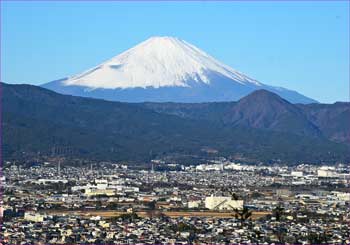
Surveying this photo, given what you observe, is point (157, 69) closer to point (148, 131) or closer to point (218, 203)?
point (148, 131)

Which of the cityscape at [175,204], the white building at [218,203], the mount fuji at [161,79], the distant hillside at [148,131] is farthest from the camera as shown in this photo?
the mount fuji at [161,79]

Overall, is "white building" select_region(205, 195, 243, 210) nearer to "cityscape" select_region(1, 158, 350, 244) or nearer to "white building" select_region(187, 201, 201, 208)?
"cityscape" select_region(1, 158, 350, 244)

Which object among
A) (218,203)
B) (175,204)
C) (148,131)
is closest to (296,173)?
(175,204)

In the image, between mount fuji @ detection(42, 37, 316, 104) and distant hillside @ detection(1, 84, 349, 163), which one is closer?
distant hillside @ detection(1, 84, 349, 163)

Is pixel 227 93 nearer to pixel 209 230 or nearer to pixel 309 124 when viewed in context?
pixel 309 124

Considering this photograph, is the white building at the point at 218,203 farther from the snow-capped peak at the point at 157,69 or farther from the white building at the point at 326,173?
the snow-capped peak at the point at 157,69

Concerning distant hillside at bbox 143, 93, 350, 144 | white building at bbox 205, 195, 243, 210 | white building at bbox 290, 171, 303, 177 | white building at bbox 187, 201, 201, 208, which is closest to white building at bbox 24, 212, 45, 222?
white building at bbox 205, 195, 243, 210

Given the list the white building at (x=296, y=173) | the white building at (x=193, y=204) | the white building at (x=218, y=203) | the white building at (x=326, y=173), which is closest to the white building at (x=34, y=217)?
the white building at (x=218, y=203)
